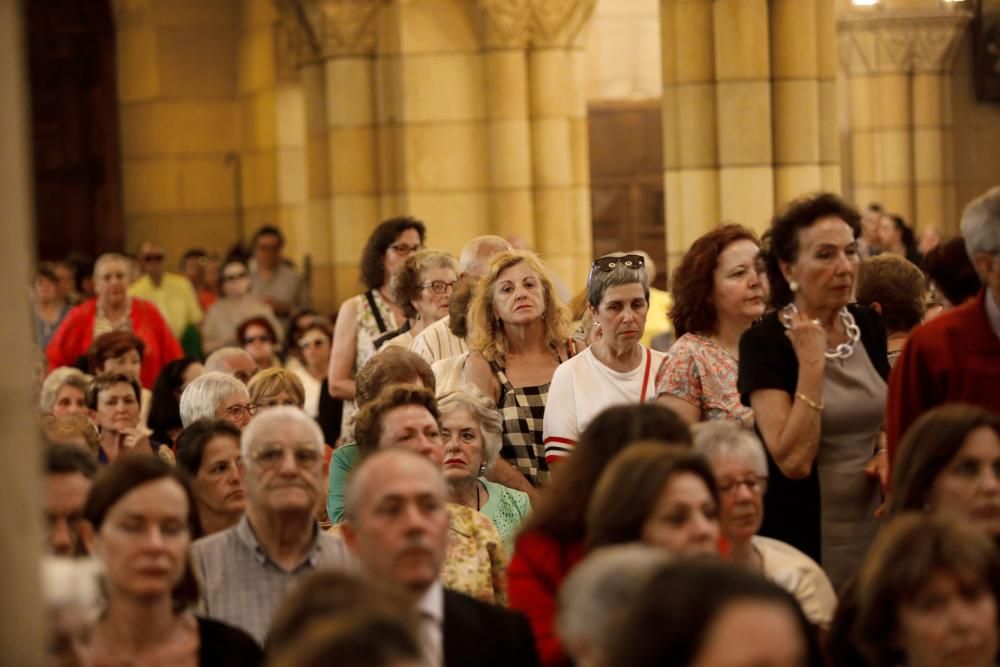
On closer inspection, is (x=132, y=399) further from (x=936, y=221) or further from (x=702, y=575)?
(x=936, y=221)

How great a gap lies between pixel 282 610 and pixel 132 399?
4.46 meters

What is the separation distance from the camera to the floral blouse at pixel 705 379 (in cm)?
618

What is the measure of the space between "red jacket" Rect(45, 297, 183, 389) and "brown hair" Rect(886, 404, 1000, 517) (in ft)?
20.7

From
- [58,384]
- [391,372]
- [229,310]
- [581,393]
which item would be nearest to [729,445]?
[581,393]

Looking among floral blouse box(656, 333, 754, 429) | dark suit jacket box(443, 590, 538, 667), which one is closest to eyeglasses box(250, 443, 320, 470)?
dark suit jacket box(443, 590, 538, 667)

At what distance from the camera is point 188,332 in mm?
13898

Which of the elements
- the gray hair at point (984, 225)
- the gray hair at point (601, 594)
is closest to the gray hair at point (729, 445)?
the gray hair at point (984, 225)

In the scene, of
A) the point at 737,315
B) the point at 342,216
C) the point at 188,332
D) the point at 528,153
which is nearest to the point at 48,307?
the point at 188,332

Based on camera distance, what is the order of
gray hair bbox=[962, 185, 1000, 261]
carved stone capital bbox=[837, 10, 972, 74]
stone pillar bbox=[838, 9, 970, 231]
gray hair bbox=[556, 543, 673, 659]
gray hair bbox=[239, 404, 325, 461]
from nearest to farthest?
gray hair bbox=[556, 543, 673, 659]
gray hair bbox=[962, 185, 1000, 261]
gray hair bbox=[239, 404, 325, 461]
carved stone capital bbox=[837, 10, 972, 74]
stone pillar bbox=[838, 9, 970, 231]

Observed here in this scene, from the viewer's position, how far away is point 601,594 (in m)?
3.72

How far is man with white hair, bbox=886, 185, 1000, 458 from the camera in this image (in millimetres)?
4938

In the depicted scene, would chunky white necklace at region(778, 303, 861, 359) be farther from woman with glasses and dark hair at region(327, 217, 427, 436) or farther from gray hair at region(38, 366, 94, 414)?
gray hair at region(38, 366, 94, 414)

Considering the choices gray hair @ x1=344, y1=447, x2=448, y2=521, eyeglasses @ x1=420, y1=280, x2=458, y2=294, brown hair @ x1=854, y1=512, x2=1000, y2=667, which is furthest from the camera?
eyeglasses @ x1=420, y1=280, x2=458, y2=294

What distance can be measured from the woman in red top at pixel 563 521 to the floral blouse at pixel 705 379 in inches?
51.3
